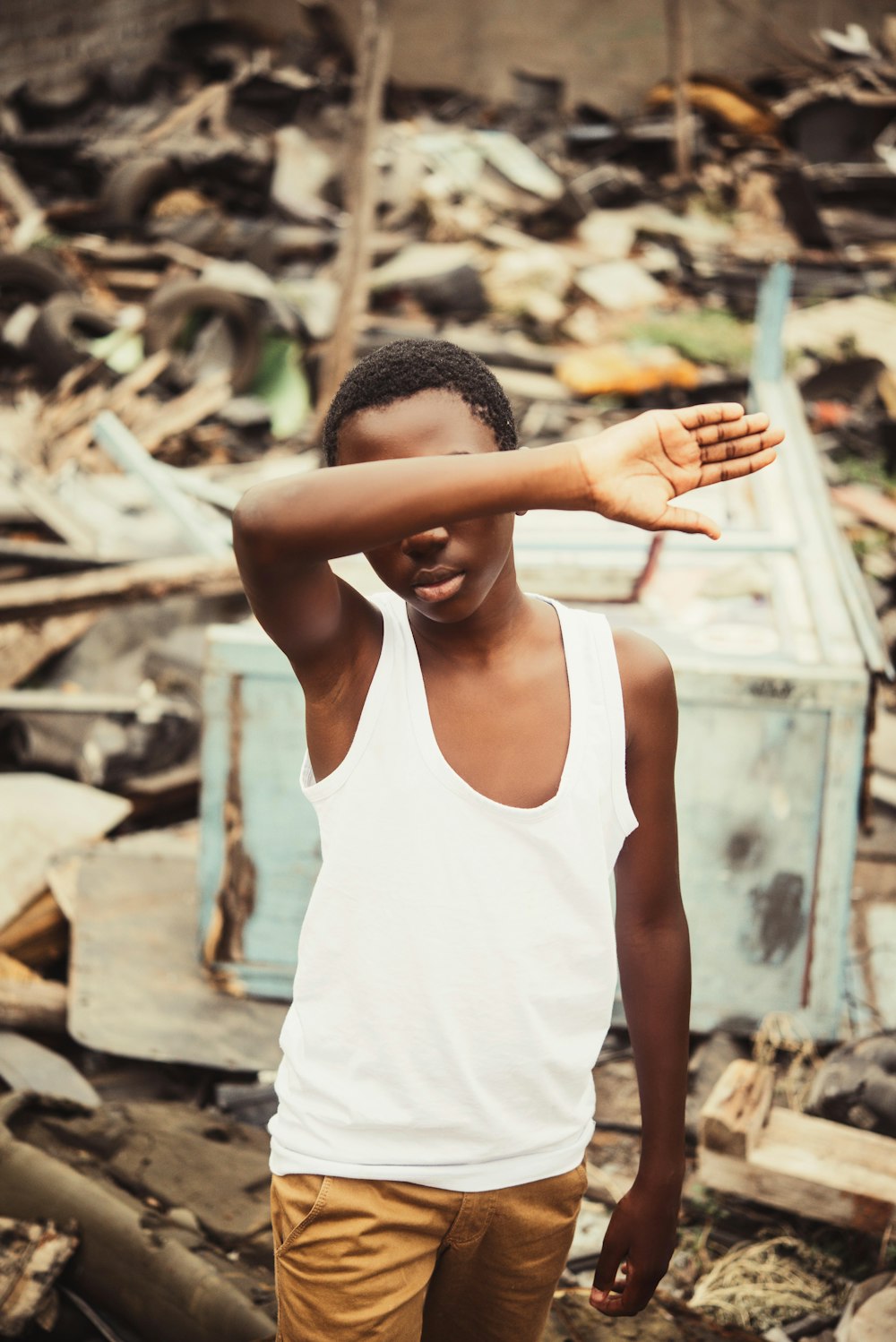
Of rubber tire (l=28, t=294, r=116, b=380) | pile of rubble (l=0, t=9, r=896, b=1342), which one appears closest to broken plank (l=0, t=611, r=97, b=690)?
pile of rubble (l=0, t=9, r=896, b=1342)

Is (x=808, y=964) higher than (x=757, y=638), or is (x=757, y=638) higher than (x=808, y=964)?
(x=757, y=638)

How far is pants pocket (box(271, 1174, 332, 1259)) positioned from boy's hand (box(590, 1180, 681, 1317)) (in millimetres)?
441

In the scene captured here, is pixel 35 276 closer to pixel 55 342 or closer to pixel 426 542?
pixel 55 342

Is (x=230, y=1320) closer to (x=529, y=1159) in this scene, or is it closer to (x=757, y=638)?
(x=529, y=1159)

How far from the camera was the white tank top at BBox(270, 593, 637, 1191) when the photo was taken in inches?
53.3

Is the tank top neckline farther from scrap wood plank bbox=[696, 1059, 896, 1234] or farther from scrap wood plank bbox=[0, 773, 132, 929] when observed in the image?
scrap wood plank bbox=[0, 773, 132, 929]

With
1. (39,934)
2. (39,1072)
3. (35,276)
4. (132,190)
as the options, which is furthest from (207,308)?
(39,1072)

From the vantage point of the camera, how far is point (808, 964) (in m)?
3.29

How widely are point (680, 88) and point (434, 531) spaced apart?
13719mm

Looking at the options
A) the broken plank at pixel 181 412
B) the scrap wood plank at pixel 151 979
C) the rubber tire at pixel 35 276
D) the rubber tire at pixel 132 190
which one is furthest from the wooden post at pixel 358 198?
the rubber tire at pixel 132 190

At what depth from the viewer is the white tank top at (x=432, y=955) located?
1354 mm

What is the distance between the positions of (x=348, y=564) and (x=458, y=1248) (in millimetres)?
2603

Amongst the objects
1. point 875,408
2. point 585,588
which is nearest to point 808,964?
point 585,588

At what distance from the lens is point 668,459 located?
121cm
